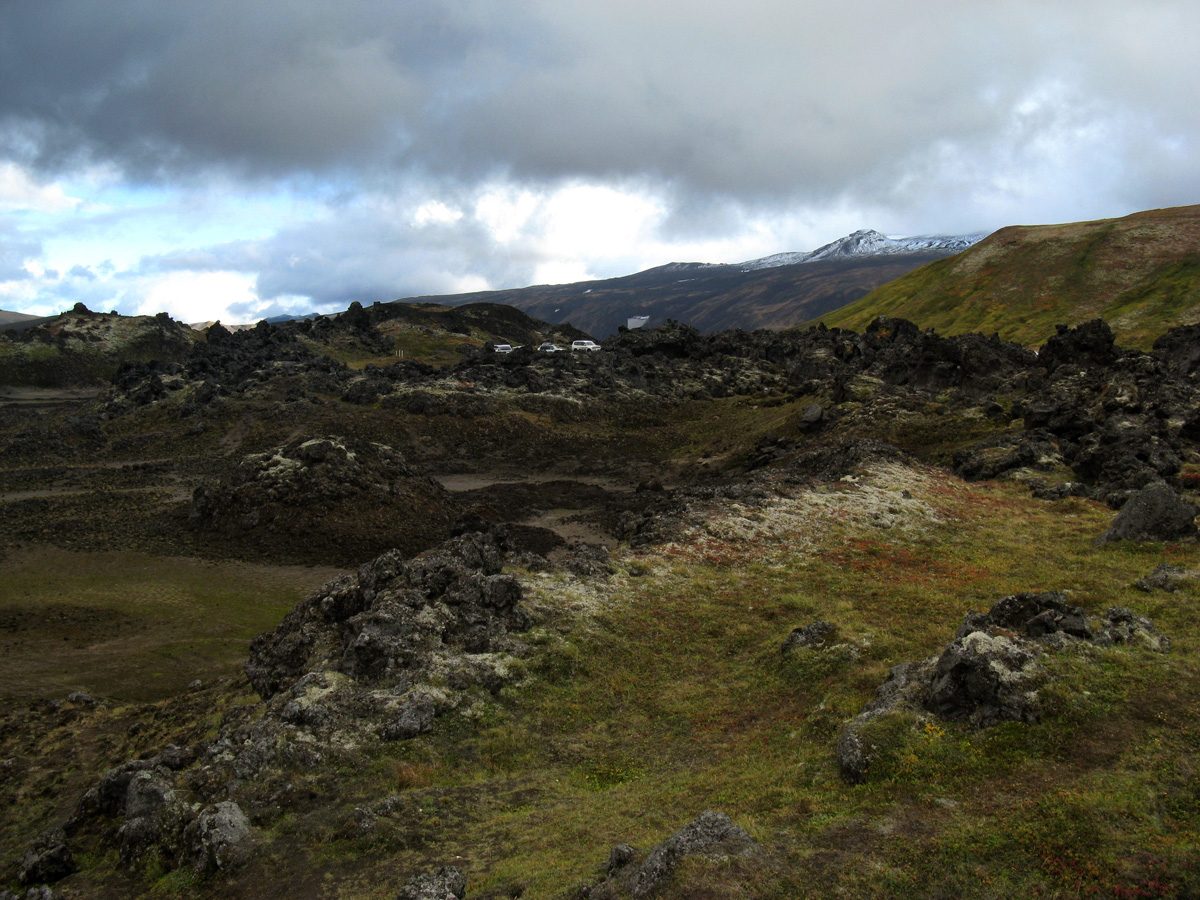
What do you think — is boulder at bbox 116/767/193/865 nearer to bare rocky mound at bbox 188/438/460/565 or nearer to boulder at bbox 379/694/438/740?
boulder at bbox 379/694/438/740

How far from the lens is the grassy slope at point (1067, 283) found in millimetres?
112562

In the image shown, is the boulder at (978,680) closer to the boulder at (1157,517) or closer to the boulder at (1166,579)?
the boulder at (1166,579)

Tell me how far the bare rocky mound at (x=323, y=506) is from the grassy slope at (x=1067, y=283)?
108m


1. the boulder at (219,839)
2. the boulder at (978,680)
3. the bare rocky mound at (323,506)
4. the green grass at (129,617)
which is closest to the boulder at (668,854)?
the boulder at (978,680)

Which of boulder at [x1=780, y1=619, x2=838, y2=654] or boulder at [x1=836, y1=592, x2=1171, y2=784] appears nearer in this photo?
boulder at [x1=836, y1=592, x2=1171, y2=784]

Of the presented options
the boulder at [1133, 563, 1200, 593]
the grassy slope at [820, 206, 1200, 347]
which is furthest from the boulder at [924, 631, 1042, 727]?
the grassy slope at [820, 206, 1200, 347]

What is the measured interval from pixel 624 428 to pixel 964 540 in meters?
46.6

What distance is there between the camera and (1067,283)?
132125 millimetres

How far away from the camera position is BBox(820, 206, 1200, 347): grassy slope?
113 meters

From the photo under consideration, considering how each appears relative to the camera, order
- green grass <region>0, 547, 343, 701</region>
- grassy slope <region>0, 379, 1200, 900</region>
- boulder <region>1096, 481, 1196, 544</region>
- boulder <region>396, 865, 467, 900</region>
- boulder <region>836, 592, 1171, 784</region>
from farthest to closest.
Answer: boulder <region>1096, 481, 1196, 544</region> → green grass <region>0, 547, 343, 701</region> → boulder <region>836, 592, 1171, 784</region> → boulder <region>396, 865, 467, 900</region> → grassy slope <region>0, 379, 1200, 900</region>

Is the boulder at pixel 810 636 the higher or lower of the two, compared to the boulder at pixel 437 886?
lower

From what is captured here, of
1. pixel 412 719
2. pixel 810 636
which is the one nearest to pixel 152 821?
pixel 412 719

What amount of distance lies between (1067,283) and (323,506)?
147976 millimetres

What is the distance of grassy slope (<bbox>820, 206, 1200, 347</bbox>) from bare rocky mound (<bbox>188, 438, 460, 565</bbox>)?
10783 cm
